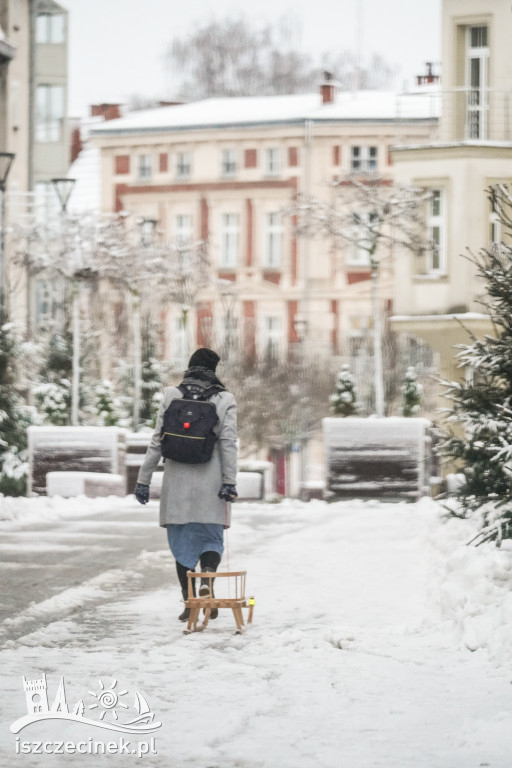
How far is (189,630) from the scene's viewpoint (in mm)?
10102

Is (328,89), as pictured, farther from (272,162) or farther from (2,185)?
(2,185)

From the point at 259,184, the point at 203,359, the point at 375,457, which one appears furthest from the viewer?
the point at 259,184

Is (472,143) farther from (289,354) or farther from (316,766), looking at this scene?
(316,766)

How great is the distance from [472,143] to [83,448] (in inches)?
477

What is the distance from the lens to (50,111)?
194 ft

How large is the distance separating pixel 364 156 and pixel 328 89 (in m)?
2.64

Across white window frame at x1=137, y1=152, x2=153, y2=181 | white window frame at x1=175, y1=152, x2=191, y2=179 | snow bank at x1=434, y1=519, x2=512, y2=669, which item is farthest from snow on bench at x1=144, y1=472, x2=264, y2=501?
white window frame at x1=137, y1=152, x2=153, y2=181

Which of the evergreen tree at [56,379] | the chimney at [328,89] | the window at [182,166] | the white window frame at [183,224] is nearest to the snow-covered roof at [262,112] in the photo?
the chimney at [328,89]

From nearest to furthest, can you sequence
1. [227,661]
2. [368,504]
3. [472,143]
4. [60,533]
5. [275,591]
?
[227,661] → [275,591] → [60,533] → [368,504] → [472,143]

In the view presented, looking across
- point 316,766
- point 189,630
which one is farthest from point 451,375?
point 316,766

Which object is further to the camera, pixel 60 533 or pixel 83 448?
pixel 83 448

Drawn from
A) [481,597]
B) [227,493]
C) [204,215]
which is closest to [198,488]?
[227,493]

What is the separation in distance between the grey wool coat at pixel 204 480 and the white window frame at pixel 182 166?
2102 inches

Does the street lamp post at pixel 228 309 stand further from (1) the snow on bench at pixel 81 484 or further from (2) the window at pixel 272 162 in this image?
(1) the snow on bench at pixel 81 484
